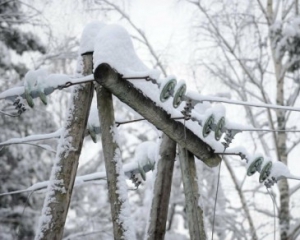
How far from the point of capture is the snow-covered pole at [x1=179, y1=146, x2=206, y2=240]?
3.35 metres

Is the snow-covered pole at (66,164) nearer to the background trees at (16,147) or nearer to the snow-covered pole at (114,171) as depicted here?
the snow-covered pole at (114,171)

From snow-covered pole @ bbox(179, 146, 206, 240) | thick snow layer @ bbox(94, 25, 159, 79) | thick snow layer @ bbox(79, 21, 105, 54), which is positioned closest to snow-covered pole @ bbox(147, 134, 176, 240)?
snow-covered pole @ bbox(179, 146, 206, 240)

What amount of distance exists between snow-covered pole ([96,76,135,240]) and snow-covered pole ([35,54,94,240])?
126mm

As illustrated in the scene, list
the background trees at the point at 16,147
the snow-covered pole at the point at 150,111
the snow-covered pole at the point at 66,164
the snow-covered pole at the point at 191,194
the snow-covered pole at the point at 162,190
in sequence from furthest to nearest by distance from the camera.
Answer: the background trees at the point at 16,147 < the snow-covered pole at the point at 162,190 < the snow-covered pole at the point at 191,194 < the snow-covered pole at the point at 150,111 < the snow-covered pole at the point at 66,164

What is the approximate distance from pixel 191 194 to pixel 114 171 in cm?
67

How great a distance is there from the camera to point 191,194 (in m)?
3.41

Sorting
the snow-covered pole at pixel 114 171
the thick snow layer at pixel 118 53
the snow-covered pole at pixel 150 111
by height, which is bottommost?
the snow-covered pole at pixel 114 171

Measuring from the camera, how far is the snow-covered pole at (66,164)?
298 cm

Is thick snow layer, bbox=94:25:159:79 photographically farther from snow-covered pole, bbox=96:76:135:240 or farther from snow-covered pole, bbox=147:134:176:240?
snow-covered pole, bbox=147:134:176:240

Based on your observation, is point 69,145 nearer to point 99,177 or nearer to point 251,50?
point 99,177

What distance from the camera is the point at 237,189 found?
9.94 meters

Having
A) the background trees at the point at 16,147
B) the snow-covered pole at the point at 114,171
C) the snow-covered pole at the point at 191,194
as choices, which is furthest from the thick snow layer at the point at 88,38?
the background trees at the point at 16,147

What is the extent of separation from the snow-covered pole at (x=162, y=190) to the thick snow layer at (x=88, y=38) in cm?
93

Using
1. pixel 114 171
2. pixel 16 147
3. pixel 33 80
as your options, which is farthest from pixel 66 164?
pixel 16 147
